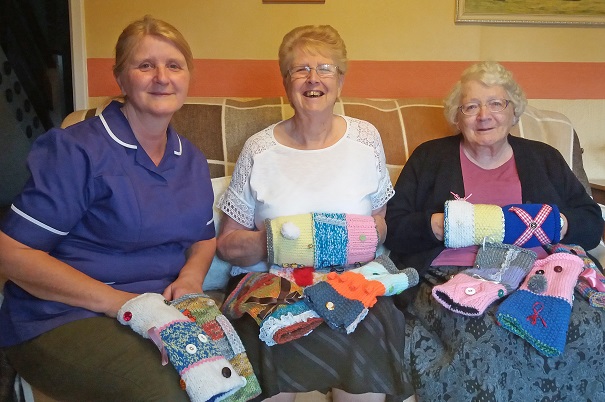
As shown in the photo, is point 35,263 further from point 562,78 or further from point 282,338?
point 562,78

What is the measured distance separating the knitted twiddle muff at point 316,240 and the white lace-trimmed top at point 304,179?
96 mm

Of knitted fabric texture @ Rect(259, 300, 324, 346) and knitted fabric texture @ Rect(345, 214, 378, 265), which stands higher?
knitted fabric texture @ Rect(345, 214, 378, 265)

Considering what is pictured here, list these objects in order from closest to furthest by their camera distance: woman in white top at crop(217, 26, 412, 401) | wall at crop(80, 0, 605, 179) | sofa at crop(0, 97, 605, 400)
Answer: woman in white top at crop(217, 26, 412, 401)
sofa at crop(0, 97, 605, 400)
wall at crop(80, 0, 605, 179)

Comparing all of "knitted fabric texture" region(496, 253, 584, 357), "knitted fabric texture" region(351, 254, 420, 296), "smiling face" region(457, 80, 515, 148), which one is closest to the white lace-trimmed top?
"knitted fabric texture" region(351, 254, 420, 296)

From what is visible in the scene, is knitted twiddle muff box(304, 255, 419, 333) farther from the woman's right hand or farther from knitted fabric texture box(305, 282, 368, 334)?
the woman's right hand

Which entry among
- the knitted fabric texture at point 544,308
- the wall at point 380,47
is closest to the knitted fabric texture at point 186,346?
the knitted fabric texture at point 544,308

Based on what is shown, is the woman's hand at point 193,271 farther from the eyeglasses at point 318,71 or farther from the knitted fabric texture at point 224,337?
the eyeglasses at point 318,71

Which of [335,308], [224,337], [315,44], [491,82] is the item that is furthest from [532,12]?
[224,337]

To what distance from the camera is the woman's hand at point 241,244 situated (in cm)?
171

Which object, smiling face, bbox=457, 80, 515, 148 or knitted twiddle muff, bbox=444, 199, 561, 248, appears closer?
knitted twiddle muff, bbox=444, 199, 561, 248

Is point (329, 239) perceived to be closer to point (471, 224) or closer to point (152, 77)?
point (471, 224)

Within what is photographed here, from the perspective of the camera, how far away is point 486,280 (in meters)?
1.59

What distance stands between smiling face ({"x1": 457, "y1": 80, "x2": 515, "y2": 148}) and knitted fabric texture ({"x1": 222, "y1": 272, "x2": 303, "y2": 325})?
31.0 inches

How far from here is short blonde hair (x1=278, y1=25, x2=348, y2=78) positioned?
5.80 ft
